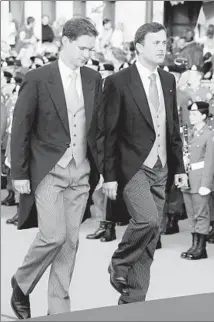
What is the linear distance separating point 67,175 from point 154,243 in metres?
0.54

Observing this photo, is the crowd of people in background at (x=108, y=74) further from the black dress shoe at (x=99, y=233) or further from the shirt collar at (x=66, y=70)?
the shirt collar at (x=66, y=70)

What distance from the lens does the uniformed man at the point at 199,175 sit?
482 cm

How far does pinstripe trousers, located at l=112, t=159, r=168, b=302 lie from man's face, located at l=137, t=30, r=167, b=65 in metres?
0.40

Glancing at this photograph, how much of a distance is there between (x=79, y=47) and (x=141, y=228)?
0.77 metres

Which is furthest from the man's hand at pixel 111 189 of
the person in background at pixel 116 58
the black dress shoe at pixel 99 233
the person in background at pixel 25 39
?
the person in background at pixel 25 39

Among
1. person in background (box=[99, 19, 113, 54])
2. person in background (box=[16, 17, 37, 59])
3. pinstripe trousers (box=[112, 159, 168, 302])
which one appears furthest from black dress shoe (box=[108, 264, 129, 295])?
person in background (box=[99, 19, 113, 54])

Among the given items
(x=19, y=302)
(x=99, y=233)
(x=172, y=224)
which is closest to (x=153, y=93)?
(x=19, y=302)

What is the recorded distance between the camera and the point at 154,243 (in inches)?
158

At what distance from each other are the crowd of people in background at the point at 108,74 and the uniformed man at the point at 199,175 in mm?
61

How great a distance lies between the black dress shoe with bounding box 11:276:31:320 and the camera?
385 centimetres

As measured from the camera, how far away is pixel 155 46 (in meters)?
3.78

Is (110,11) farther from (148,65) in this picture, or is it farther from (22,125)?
(22,125)

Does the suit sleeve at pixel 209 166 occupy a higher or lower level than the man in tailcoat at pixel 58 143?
lower

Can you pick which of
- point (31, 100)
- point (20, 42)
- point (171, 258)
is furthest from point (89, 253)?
point (20, 42)
